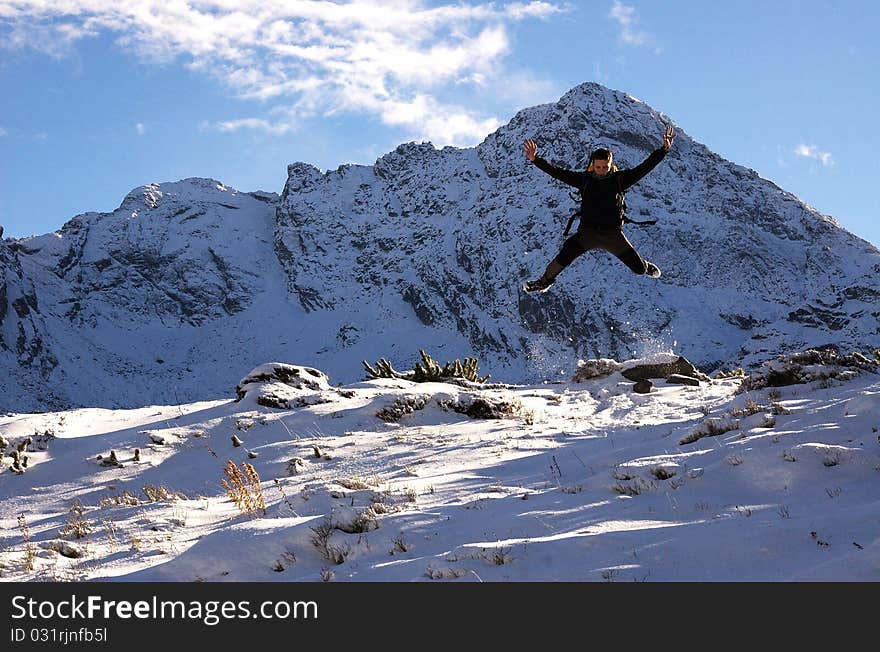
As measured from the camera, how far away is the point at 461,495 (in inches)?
238

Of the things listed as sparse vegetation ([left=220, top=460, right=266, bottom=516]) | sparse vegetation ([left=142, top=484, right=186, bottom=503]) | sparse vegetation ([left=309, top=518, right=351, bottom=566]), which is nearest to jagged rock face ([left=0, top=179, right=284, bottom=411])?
sparse vegetation ([left=142, top=484, right=186, bottom=503])

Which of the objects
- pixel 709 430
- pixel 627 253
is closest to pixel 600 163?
pixel 627 253

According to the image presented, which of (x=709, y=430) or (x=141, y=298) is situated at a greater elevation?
(x=141, y=298)

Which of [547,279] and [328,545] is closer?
[328,545]

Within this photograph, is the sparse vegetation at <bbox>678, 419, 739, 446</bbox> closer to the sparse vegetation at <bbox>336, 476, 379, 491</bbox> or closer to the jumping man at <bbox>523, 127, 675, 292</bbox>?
the jumping man at <bbox>523, 127, 675, 292</bbox>

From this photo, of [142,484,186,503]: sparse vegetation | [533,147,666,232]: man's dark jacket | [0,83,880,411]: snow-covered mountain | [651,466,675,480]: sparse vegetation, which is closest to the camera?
[651,466,675,480]: sparse vegetation

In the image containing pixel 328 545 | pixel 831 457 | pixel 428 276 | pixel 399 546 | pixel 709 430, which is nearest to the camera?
pixel 399 546

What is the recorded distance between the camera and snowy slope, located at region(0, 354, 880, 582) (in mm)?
3826

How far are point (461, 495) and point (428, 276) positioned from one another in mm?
141410

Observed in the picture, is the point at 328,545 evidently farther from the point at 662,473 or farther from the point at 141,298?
the point at 141,298

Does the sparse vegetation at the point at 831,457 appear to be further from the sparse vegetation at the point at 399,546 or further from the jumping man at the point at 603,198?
the jumping man at the point at 603,198

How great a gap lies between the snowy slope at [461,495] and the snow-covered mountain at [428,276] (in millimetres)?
96742

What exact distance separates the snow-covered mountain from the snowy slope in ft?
317
